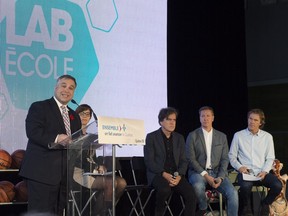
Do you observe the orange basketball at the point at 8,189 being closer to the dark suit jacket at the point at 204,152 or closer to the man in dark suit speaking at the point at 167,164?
the man in dark suit speaking at the point at 167,164

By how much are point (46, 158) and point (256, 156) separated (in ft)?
9.49

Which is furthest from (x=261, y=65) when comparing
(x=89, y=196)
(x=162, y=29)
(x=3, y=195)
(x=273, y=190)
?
(x=89, y=196)

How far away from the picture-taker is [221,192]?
548cm

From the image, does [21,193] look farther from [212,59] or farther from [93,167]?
[212,59]

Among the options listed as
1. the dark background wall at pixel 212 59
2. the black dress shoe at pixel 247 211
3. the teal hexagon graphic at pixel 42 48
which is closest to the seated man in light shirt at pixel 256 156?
the black dress shoe at pixel 247 211

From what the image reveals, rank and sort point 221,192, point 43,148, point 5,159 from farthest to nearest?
point 221,192 → point 5,159 → point 43,148

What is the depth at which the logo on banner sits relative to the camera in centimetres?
526

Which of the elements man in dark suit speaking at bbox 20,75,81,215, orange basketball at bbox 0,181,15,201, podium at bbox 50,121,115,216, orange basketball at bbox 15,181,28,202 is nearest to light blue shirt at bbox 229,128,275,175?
orange basketball at bbox 15,181,28,202

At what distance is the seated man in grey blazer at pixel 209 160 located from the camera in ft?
17.8

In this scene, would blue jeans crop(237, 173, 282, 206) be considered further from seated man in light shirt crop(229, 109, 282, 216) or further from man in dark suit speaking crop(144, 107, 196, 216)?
man in dark suit speaking crop(144, 107, 196, 216)

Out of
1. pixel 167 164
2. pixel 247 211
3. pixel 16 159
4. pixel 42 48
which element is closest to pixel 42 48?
pixel 42 48

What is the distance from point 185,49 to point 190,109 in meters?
0.86

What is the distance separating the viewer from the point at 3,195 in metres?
4.82

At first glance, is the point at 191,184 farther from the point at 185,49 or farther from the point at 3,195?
the point at 185,49
